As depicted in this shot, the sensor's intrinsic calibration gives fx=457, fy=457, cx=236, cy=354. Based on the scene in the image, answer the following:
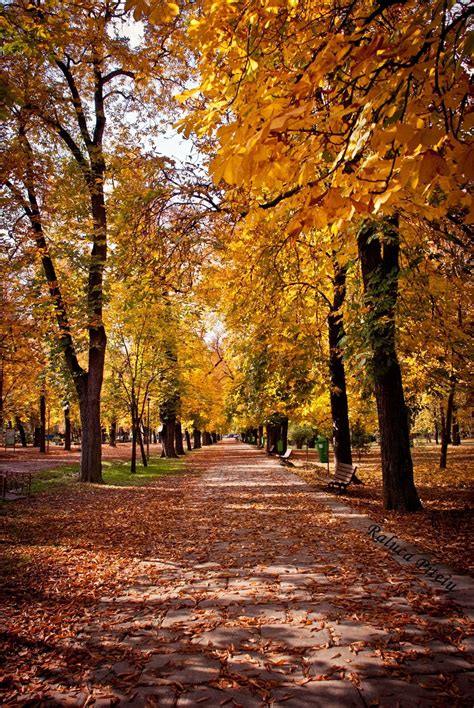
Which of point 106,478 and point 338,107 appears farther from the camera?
point 106,478

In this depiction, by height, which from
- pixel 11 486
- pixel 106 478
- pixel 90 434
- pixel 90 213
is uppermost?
pixel 90 213

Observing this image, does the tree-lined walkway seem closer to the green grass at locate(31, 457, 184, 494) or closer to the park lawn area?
the park lawn area

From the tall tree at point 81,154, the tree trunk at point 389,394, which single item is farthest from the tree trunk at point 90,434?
the tree trunk at point 389,394

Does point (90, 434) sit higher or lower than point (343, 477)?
higher

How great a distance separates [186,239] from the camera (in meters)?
7.27

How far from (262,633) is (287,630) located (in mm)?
217

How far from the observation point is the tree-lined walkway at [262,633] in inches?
119

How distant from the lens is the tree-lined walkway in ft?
9.89

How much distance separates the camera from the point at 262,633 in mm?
3812

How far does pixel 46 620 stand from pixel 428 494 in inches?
371

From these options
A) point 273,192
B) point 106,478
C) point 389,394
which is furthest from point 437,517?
point 106,478

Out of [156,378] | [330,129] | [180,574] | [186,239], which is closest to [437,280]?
[186,239]

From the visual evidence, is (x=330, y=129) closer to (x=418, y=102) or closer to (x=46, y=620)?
(x=418, y=102)

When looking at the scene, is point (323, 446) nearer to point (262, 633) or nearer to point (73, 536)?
point (73, 536)
